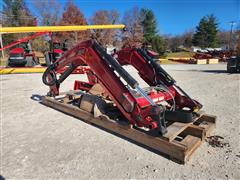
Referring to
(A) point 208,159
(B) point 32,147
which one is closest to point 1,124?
(B) point 32,147

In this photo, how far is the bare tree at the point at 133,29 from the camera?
3382 cm

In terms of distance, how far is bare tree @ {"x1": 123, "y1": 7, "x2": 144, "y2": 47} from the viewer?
33.8m

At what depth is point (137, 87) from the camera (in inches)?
110

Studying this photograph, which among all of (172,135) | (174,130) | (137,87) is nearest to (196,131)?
(174,130)

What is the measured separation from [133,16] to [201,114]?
4050 cm

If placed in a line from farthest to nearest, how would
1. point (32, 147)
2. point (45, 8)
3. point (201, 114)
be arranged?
point (45, 8)
point (201, 114)
point (32, 147)

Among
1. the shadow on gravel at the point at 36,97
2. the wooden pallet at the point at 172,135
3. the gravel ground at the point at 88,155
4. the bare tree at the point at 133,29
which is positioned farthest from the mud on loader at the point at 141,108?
the bare tree at the point at 133,29

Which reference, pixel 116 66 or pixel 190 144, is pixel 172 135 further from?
pixel 116 66

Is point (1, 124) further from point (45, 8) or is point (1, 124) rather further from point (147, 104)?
point (45, 8)

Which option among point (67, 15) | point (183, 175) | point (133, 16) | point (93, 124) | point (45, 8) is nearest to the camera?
point (183, 175)

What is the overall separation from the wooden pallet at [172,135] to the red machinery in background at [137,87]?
129 mm

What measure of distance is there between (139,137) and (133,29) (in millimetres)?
36027

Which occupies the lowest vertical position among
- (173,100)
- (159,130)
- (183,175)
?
(183,175)

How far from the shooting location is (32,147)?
2875 mm
